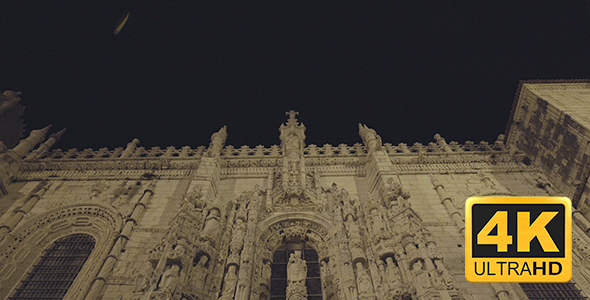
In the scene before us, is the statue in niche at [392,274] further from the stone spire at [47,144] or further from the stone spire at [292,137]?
the stone spire at [47,144]

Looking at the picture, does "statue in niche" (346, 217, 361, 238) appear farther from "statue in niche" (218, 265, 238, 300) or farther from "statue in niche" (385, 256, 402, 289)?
"statue in niche" (218, 265, 238, 300)

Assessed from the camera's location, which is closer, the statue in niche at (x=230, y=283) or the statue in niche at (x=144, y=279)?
the statue in niche at (x=144, y=279)

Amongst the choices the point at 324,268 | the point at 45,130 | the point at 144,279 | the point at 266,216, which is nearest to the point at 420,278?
the point at 324,268

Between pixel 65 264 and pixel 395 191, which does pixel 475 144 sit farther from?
pixel 65 264

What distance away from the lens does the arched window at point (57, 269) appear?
38.5ft

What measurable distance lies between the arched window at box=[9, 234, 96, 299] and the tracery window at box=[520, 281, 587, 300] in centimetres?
1425

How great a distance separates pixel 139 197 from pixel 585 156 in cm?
1714

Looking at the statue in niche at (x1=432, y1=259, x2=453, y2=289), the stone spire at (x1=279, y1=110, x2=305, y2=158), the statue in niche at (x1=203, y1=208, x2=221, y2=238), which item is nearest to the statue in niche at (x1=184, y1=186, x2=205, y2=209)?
the statue in niche at (x1=203, y1=208, x2=221, y2=238)

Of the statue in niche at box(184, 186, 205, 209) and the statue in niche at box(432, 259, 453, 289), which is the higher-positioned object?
the statue in niche at box(184, 186, 205, 209)

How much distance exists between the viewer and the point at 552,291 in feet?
37.2

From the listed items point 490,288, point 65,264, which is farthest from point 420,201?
point 65,264

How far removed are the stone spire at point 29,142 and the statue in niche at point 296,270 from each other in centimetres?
1414

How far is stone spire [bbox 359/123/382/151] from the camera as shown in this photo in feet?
54.5

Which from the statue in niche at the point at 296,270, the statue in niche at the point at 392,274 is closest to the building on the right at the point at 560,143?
the statue in niche at the point at 392,274
